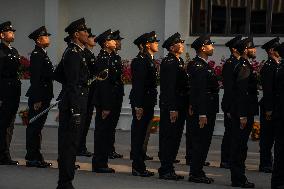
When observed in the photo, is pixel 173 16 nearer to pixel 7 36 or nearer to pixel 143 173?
pixel 7 36

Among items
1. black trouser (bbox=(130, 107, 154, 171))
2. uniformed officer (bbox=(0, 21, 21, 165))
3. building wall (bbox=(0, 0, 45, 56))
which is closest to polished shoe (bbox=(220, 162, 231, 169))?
black trouser (bbox=(130, 107, 154, 171))

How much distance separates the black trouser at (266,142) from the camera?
11.4 metres

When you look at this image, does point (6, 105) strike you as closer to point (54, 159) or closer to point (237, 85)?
point (54, 159)

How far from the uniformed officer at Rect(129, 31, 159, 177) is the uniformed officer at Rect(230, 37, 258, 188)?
1.41 meters

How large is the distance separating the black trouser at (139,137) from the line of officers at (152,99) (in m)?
0.01

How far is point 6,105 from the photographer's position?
11.4 m

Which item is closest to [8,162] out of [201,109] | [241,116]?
[201,109]

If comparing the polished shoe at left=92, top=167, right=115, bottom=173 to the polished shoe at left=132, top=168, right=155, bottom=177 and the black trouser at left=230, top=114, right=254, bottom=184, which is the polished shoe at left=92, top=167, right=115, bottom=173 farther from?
the black trouser at left=230, top=114, right=254, bottom=184

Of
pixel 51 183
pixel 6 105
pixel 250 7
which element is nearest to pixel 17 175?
pixel 51 183

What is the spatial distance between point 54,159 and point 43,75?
5.46 ft

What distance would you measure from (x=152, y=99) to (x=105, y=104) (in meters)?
0.86

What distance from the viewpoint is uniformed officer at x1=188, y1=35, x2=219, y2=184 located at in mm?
9961

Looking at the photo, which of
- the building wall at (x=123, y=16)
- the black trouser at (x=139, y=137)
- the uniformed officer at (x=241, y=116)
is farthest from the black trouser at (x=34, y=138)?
the building wall at (x=123, y=16)

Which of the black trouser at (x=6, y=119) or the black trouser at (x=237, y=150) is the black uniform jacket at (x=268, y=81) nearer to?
the black trouser at (x=237, y=150)
